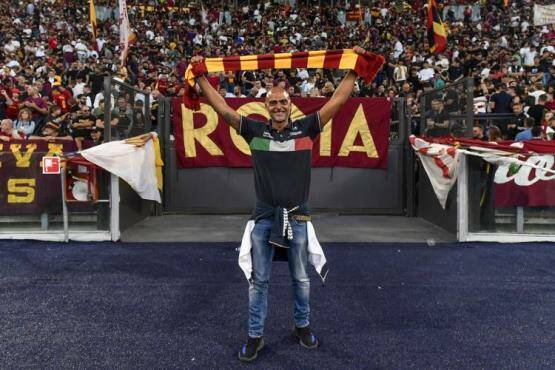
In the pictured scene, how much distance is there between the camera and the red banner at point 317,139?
35.5 feet

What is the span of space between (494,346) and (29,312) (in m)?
4.19

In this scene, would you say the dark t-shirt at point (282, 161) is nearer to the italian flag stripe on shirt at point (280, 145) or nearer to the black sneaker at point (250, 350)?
the italian flag stripe on shirt at point (280, 145)

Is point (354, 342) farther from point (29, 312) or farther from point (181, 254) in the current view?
point (181, 254)

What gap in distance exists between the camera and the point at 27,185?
819 cm

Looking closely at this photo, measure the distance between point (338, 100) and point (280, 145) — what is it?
658 millimetres

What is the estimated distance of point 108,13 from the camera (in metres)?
24.7

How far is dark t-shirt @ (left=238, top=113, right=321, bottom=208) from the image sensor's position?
388 cm

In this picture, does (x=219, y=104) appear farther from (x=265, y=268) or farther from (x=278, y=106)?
(x=265, y=268)

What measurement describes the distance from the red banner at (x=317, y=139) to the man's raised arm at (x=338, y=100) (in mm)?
6525

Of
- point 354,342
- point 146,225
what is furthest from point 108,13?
point 354,342

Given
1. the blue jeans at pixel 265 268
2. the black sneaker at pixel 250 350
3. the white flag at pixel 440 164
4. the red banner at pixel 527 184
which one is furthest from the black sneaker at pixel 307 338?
the red banner at pixel 527 184

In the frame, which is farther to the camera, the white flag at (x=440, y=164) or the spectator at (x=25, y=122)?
the spectator at (x=25, y=122)

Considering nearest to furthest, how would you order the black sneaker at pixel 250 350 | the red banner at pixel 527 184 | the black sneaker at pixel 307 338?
1. the black sneaker at pixel 250 350
2. the black sneaker at pixel 307 338
3. the red banner at pixel 527 184

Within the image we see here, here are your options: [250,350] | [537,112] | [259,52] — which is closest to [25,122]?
[250,350]
